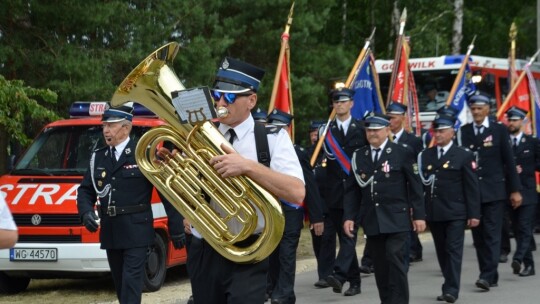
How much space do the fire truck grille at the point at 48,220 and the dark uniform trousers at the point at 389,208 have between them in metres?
2.85

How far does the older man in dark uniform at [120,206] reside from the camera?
28.0 feet

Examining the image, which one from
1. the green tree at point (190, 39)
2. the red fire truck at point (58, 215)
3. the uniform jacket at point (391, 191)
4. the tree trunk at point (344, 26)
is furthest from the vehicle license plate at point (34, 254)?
the tree trunk at point (344, 26)

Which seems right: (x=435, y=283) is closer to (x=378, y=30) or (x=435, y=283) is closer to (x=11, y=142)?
(x=11, y=142)

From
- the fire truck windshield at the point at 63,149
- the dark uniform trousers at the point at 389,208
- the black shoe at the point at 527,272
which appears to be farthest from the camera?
the black shoe at the point at 527,272

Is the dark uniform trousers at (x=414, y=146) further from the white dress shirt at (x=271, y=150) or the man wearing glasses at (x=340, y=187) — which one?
the white dress shirt at (x=271, y=150)

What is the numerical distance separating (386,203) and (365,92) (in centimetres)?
511

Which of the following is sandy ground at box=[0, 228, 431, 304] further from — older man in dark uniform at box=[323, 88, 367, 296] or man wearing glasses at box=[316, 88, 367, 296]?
older man in dark uniform at box=[323, 88, 367, 296]

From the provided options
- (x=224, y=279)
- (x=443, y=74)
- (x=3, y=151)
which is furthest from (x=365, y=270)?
(x=443, y=74)

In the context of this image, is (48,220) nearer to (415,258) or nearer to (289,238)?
(289,238)

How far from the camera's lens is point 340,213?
12.4m

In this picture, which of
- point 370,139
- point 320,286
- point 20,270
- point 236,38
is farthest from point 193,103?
point 236,38

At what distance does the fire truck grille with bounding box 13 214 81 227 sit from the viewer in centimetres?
1105

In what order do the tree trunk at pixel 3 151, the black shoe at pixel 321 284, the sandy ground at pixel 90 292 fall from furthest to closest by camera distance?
the tree trunk at pixel 3 151 < the black shoe at pixel 321 284 < the sandy ground at pixel 90 292

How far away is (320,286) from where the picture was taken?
12.2 meters
